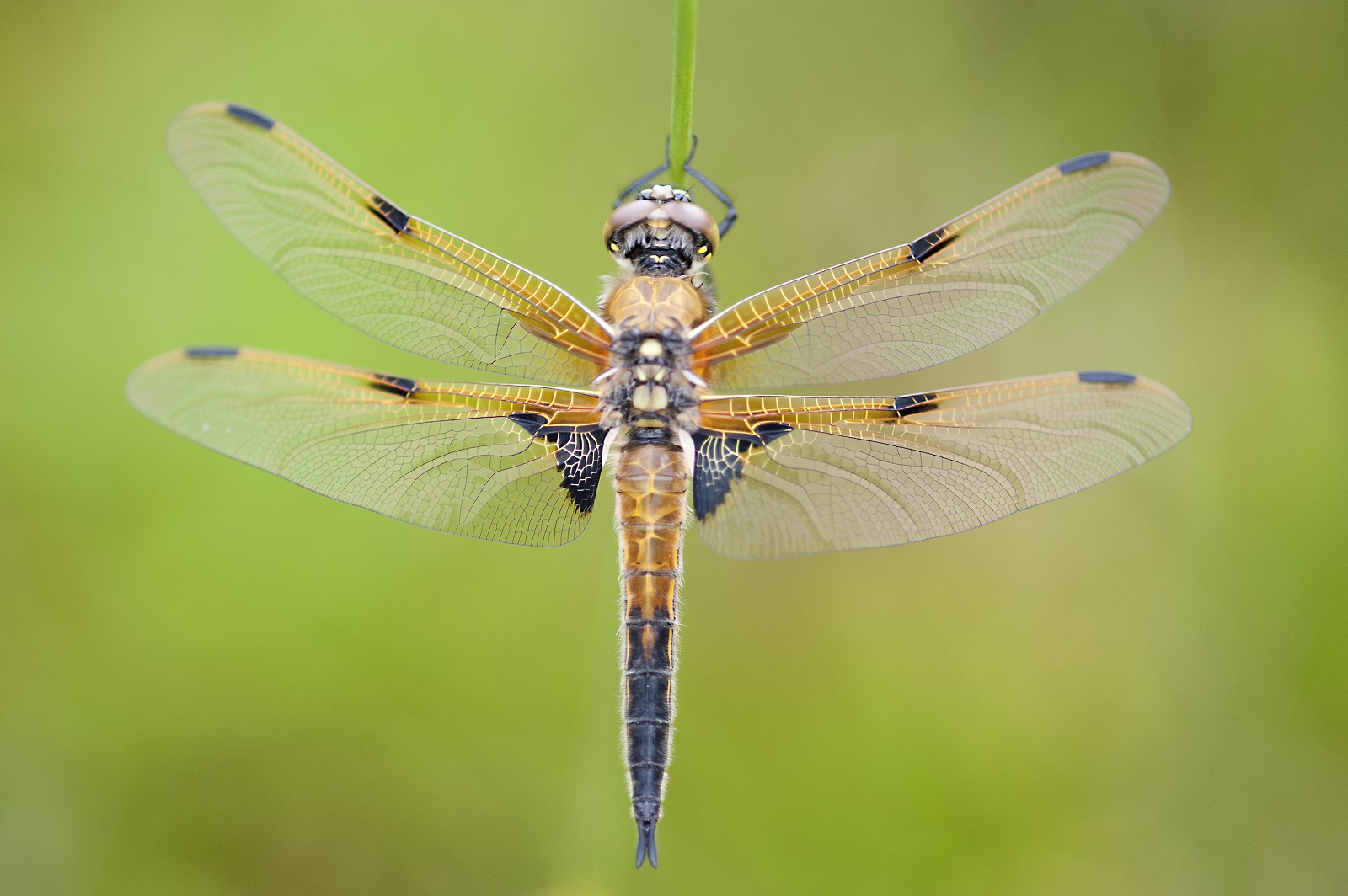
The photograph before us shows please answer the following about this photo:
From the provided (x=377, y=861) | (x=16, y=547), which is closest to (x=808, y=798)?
(x=377, y=861)

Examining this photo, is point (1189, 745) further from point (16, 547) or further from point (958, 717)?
point (16, 547)

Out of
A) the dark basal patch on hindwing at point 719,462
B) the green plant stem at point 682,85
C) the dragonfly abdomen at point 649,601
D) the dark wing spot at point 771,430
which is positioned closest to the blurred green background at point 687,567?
the dragonfly abdomen at point 649,601

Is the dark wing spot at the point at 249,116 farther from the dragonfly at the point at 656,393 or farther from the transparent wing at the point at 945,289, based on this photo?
the transparent wing at the point at 945,289

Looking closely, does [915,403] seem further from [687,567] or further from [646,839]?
[687,567]

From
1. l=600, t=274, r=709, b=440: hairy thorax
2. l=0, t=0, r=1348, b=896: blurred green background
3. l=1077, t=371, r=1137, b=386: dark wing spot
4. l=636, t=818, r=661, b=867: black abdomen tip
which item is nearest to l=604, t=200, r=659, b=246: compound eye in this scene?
l=600, t=274, r=709, b=440: hairy thorax

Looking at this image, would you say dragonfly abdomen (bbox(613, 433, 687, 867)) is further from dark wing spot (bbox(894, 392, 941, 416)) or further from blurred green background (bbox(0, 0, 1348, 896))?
blurred green background (bbox(0, 0, 1348, 896))
